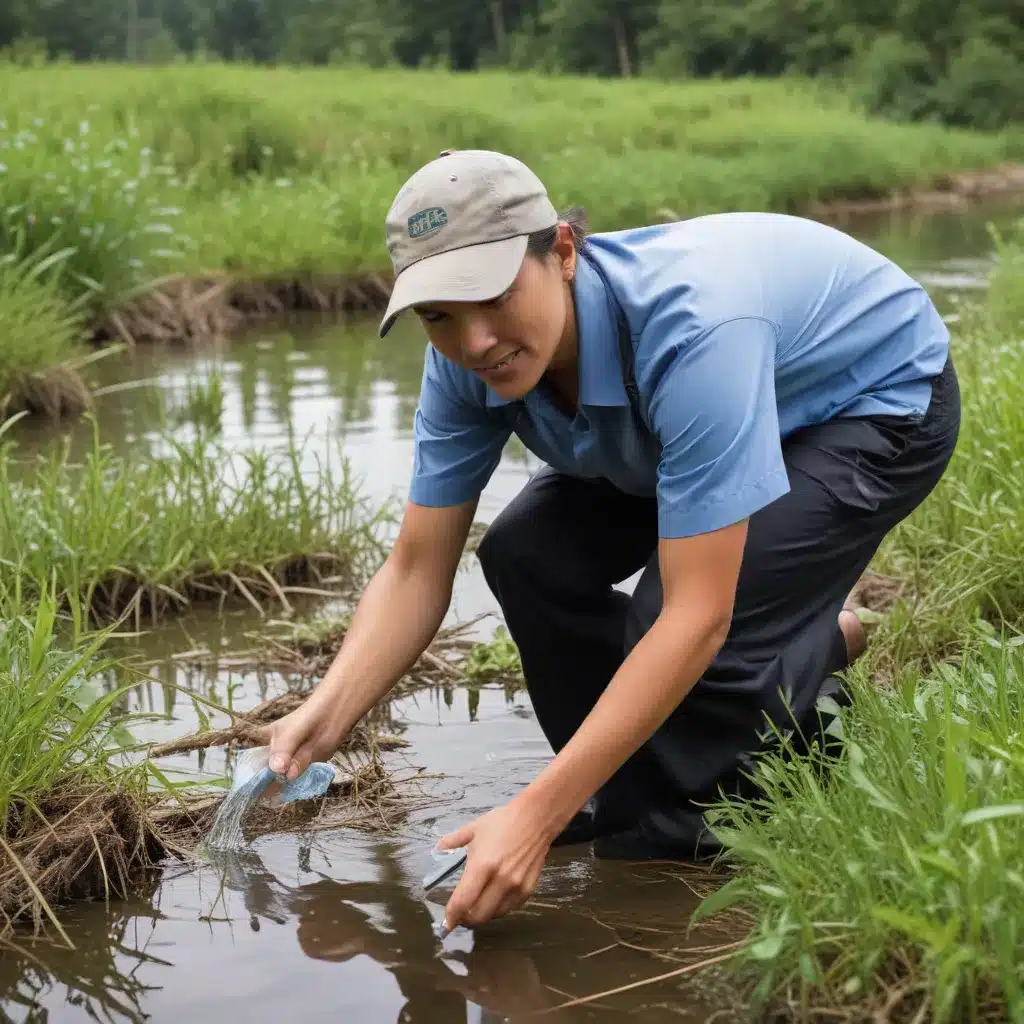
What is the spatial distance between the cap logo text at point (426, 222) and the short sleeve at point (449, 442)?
1.28 feet

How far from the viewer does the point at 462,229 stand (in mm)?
2301

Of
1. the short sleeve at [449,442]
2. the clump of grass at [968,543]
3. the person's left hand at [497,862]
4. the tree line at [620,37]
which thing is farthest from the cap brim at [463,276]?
the tree line at [620,37]

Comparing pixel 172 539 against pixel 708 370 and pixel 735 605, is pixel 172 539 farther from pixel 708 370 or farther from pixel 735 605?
pixel 708 370

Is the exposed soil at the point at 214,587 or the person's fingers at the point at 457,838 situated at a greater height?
the person's fingers at the point at 457,838

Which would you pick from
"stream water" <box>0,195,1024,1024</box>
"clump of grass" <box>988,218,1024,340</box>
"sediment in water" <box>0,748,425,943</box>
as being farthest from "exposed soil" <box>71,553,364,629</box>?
"clump of grass" <box>988,218,1024,340</box>

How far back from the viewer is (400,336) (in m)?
9.27

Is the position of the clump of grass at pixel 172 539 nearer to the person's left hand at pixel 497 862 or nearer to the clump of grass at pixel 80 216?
the person's left hand at pixel 497 862

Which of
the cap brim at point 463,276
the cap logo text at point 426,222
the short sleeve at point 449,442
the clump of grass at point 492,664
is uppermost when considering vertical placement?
the cap logo text at point 426,222

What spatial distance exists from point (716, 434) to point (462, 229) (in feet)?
1.63

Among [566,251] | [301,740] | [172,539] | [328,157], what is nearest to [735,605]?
[566,251]

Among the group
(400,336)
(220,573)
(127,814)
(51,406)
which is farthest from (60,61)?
(127,814)

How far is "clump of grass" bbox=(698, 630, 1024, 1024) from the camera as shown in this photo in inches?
72.7

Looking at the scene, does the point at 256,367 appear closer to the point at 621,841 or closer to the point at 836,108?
the point at 621,841

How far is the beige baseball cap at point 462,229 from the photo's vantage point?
2273 millimetres
